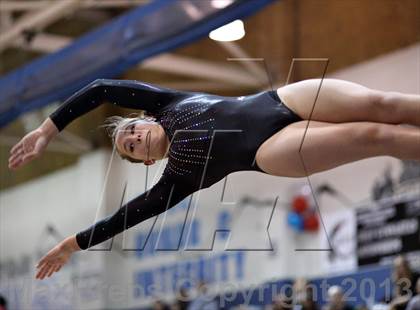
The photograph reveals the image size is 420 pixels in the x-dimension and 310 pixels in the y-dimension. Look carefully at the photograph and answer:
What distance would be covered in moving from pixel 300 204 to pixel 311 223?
20 centimetres

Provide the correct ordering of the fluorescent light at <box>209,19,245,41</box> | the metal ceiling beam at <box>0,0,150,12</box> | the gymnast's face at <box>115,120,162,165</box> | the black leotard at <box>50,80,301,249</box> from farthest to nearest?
the metal ceiling beam at <box>0,0,150,12</box>, the fluorescent light at <box>209,19,245,41</box>, the gymnast's face at <box>115,120,162,165</box>, the black leotard at <box>50,80,301,249</box>

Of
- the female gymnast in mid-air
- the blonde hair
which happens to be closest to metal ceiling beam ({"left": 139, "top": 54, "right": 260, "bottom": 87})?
the blonde hair

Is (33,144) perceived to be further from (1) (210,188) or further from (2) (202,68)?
(2) (202,68)

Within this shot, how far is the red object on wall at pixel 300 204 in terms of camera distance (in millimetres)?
7504

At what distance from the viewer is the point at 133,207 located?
9.64 feet

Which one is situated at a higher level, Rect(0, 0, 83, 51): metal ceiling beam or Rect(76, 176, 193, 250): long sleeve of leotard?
Rect(0, 0, 83, 51): metal ceiling beam

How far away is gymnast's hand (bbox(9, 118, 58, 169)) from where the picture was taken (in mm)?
2943

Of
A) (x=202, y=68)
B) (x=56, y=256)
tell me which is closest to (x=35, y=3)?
(x=202, y=68)

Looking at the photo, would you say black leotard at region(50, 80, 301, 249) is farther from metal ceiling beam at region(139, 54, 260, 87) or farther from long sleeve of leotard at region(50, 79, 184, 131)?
metal ceiling beam at region(139, 54, 260, 87)

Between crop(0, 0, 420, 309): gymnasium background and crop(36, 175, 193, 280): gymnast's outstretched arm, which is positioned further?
crop(0, 0, 420, 309): gymnasium background

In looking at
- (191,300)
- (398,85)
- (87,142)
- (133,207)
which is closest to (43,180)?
(87,142)

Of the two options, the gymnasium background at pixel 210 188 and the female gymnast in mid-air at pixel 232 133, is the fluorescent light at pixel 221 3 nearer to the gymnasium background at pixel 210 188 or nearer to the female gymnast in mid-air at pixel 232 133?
the gymnasium background at pixel 210 188

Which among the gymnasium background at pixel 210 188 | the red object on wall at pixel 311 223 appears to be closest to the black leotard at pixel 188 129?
the gymnasium background at pixel 210 188

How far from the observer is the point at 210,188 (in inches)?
195
